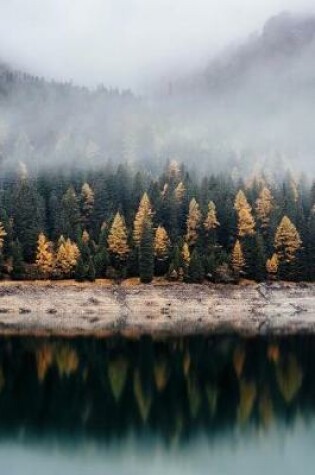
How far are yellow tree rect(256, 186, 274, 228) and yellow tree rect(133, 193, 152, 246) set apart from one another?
66.0 ft

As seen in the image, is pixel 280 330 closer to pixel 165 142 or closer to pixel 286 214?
pixel 286 214

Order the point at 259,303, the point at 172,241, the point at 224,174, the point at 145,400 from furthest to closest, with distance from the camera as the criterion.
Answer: the point at 224,174 → the point at 172,241 → the point at 259,303 → the point at 145,400

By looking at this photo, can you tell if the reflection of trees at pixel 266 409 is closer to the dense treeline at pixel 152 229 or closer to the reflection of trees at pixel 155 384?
the reflection of trees at pixel 155 384

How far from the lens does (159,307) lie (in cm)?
8831

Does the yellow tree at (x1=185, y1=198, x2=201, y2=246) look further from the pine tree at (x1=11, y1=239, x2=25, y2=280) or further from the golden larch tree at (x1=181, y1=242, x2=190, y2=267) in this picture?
the pine tree at (x1=11, y1=239, x2=25, y2=280)

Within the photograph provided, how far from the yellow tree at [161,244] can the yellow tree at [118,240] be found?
449 cm

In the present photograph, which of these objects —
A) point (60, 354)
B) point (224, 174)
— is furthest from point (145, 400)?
point (224, 174)

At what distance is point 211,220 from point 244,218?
683cm

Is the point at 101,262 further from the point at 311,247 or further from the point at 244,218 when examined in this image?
the point at 311,247

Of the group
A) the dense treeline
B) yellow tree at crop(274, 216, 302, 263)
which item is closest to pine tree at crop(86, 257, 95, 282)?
the dense treeline

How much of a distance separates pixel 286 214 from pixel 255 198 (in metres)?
10.7

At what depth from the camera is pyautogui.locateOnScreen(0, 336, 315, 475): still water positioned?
30500 mm

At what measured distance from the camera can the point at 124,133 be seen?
185375 mm

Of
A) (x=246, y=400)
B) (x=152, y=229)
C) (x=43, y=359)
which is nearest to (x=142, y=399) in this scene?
(x=246, y=400)
